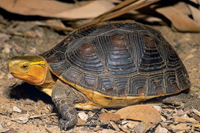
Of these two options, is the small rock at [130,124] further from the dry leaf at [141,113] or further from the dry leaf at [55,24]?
the dry leaf at [55,24]

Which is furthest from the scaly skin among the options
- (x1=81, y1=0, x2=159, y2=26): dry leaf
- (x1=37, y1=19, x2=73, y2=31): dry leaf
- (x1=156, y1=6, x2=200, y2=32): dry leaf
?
(x1=156, y1=6, x2=200, y2=32): dry leaf

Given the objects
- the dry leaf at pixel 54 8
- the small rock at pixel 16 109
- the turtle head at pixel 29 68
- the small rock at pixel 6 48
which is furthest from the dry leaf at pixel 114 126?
the dry leaf at pixel 54 8

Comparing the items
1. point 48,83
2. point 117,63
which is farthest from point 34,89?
point 117,63

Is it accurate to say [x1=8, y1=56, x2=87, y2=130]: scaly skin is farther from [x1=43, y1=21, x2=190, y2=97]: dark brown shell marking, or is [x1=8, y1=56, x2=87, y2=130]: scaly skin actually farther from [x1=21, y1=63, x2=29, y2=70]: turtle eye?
[x1=43, y1=21, x2=190, y2=97]: dark brown shell marking

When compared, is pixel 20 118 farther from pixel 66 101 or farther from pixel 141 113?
pixel 141 113

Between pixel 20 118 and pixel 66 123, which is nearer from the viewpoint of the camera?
pixel 66 123

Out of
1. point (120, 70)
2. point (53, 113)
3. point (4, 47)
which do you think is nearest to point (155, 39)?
point (120, 70)
